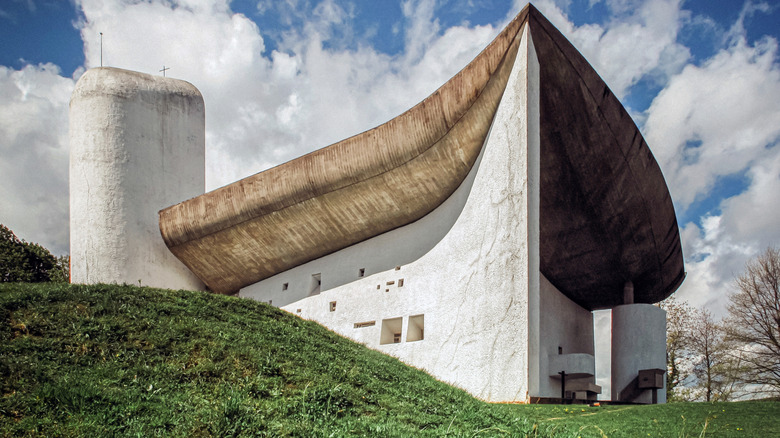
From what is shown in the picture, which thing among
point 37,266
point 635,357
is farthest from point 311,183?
point 37,266

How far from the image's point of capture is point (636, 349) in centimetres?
1959

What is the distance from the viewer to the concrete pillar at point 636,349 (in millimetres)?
19422

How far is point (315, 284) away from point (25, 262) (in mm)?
16632

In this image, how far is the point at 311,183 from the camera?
17.6m

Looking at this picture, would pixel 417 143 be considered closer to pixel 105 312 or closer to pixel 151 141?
pixel 105 312

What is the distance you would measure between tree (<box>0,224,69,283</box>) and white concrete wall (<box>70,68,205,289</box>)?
7.84 meters

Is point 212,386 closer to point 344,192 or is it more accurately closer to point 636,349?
point 344,192

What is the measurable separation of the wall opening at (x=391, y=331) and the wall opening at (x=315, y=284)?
3.46 metres

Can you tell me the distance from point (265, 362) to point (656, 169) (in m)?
13.3

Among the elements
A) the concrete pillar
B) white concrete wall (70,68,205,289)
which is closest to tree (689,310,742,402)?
the concrete pillar

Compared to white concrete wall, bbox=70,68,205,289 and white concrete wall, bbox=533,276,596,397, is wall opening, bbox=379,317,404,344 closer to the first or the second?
white concrete wall, bbox=533,276,596,397

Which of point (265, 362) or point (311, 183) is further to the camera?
point (311, 183)

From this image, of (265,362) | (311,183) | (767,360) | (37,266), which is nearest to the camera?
(265,362)

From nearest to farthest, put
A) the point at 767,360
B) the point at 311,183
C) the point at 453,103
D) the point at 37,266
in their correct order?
the point at 453,103 < the point at 311,183 < the point at 767,360 < the point at 37,266
